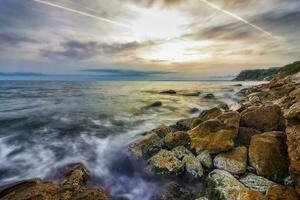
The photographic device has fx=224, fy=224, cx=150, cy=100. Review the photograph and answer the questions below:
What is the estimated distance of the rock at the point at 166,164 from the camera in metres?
7.05

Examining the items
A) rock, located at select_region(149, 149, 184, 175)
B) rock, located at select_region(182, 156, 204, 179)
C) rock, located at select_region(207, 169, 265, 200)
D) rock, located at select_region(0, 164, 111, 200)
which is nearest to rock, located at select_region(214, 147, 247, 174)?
rock, located at select_region(182, 156, 204, 179)

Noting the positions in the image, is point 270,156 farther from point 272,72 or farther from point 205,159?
point 272,72

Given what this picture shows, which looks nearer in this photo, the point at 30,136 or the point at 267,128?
the point at 267,128

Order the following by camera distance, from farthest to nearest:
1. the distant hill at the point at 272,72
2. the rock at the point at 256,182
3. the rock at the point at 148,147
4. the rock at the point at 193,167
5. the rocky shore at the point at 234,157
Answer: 1. the distant hill at the point at 272,72
2. the rock at the point at 148,147
3. the rock at the point at 193,167
4. the rock at the point at 256,182
5. the rocky shore at the point at 234,157

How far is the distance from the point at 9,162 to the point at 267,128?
32.9 feet

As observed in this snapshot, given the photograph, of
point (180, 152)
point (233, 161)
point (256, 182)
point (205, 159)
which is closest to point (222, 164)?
point (233, 161)

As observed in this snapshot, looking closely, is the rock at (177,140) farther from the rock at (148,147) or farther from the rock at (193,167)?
the rock at (193,167)

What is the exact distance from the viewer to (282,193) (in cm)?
485

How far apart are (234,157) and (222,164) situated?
0.42 m

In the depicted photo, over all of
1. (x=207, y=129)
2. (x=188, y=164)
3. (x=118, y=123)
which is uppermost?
(x=207, y=129)

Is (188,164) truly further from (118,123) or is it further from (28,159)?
(118,123)

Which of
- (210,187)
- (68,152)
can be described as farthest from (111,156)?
(210,187)

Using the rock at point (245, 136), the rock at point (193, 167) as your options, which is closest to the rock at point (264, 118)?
the rock at point (245, 136)

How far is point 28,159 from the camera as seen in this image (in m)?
9.15
